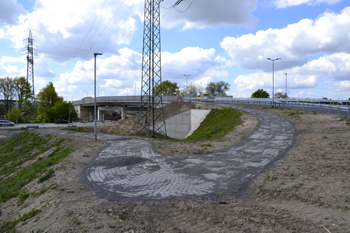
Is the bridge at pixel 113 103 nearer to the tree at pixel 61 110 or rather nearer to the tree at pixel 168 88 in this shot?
the tree at pixel 61 110

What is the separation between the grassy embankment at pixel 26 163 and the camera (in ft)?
34.3

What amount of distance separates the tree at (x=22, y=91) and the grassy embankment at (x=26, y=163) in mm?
45845

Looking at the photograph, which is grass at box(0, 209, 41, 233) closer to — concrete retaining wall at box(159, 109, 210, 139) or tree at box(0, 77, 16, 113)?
concrete retaining wall at box(159, 109, 210, 139)

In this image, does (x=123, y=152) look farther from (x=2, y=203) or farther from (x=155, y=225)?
(x=155, y=225)

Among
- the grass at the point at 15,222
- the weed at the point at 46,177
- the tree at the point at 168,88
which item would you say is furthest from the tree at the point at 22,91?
the grass at the point at 15,222

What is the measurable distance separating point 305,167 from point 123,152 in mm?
10339

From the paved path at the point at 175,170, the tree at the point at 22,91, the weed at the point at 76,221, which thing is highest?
the tree at the point at 22,91

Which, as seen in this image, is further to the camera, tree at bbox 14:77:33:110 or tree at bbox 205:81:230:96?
tree at bbox 205:81:230:96

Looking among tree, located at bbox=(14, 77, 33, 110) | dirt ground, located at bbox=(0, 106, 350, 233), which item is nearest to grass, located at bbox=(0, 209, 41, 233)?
dirt ground, located at bbox=(0, 106, 350, 233)

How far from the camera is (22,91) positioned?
236 ft

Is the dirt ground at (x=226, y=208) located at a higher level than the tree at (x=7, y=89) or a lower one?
lower

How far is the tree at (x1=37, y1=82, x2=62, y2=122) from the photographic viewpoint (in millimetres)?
70812

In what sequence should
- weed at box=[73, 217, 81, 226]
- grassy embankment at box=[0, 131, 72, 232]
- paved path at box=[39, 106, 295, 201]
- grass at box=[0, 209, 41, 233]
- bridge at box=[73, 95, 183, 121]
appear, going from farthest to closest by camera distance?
bridge at box=[73, 95, 183, 121] < grassy embankment at box=[0, 131, 72, 232] < paved path at box=[39, 106, 295, 201] < grass at box=[0, 209, 41, 233] < weed at box=[73, 217, 81, 226]

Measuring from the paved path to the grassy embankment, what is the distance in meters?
2.41
